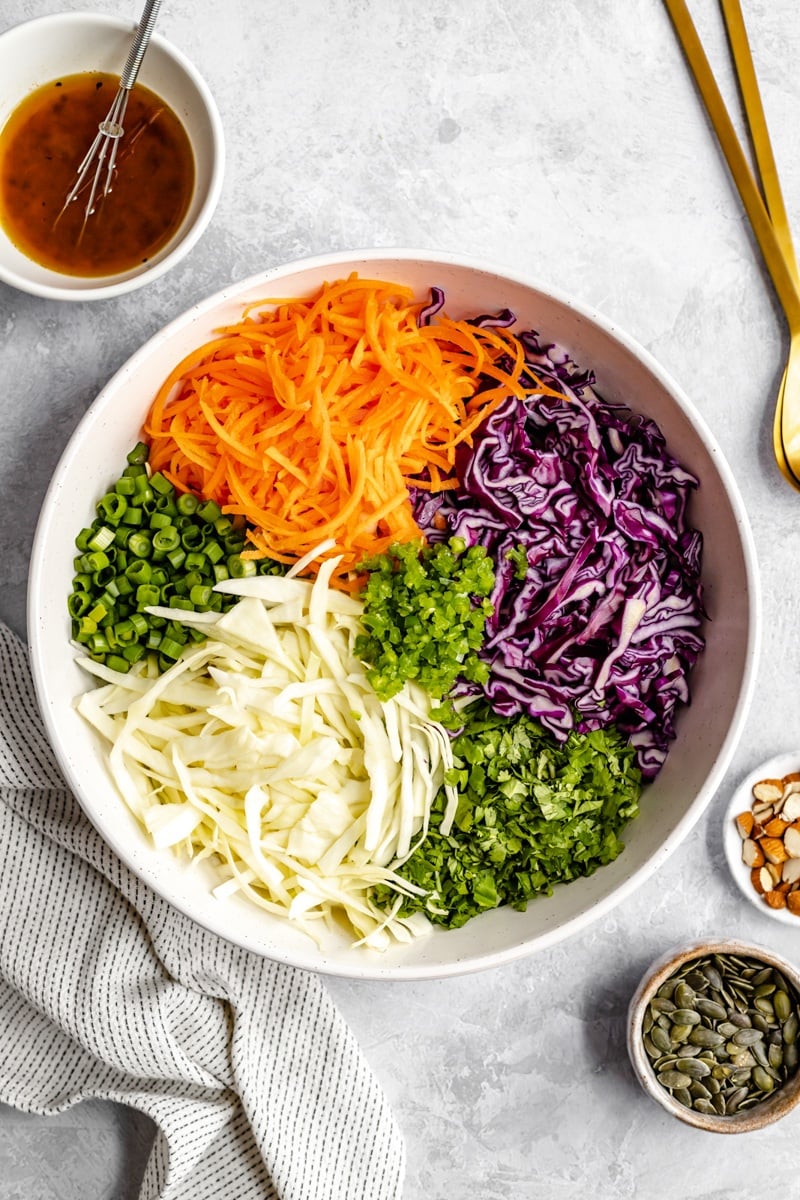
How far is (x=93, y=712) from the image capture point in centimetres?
214

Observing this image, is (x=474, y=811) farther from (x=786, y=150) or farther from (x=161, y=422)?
(x=786, y=150)

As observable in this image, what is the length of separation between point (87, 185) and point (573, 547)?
1.34 meters

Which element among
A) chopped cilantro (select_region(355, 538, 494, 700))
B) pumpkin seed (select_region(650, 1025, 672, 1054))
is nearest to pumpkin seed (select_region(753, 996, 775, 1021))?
pumpkin seed (select_region(650, 1025, 672, 1054))

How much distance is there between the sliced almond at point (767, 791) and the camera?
245 centimetres

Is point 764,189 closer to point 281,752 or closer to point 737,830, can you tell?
point 737,830

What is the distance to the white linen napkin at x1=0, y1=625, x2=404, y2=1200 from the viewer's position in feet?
Answer: 7.73

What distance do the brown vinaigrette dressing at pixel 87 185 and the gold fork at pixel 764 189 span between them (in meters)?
1.27

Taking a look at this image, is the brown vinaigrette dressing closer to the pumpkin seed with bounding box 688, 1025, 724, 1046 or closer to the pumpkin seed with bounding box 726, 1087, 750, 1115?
the pumpkin seed with bounding box 688, 1025, 724, 1046

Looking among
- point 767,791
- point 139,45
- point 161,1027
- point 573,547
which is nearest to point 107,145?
point 139,45

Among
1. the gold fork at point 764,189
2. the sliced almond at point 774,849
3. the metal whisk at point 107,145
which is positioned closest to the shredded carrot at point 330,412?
the metal whisk at point 107,145

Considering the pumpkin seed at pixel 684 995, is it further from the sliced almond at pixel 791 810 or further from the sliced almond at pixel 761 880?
the sliced almond at pixel 791 810

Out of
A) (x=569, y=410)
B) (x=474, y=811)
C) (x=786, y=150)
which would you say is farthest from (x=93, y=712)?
(x=786, y=150)

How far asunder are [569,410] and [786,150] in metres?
0.94

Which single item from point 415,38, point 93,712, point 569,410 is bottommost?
point 93,712
